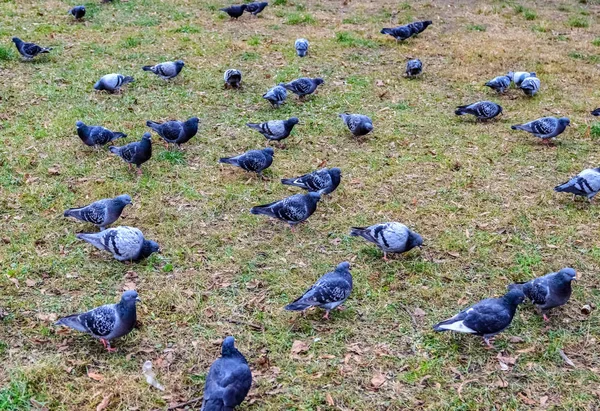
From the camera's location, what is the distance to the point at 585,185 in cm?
739

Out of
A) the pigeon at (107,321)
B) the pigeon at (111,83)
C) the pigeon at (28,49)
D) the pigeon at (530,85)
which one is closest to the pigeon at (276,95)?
the pigeon at (111,83)

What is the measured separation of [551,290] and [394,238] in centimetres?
169

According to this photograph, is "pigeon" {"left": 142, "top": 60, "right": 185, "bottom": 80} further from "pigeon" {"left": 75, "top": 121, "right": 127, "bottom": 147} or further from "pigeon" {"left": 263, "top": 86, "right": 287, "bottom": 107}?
"pigeon" {"left": 75, "top": 121, "right": 127, "bottom": 147}

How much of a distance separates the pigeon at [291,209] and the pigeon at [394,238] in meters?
0.88

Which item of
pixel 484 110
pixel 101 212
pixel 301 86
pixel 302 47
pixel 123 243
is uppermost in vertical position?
pixel 123 243

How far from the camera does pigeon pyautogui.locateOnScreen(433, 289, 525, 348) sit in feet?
16.6

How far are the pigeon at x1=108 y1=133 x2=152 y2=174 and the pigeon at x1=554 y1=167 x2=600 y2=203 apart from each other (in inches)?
224

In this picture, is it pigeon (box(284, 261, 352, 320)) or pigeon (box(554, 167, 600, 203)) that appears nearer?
pigeon (box(284, 261, 352, 320))

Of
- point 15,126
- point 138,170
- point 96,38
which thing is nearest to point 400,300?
point 138,170

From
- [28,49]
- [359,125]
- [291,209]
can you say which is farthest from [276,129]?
[28,49]

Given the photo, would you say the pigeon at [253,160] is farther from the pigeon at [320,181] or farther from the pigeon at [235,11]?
the pigeon at [235,11]

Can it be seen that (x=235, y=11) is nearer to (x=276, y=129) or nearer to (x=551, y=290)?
(x=276, y=129)

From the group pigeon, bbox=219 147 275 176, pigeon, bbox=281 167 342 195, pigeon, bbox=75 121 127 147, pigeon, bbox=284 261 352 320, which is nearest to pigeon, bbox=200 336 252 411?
pigeon, bbox=284 261 352 320

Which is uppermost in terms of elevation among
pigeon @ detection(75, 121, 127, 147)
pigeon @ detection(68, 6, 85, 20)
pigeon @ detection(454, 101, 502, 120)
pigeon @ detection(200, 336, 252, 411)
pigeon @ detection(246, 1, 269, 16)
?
pigeon @ detection(200, 336, 252, 411)
